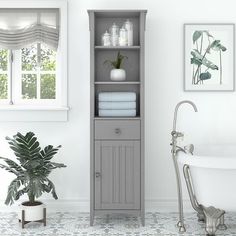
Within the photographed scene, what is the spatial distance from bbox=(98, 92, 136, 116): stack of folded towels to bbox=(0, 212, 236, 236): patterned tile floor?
0.97m

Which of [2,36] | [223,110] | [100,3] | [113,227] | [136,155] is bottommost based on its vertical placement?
[113,227]

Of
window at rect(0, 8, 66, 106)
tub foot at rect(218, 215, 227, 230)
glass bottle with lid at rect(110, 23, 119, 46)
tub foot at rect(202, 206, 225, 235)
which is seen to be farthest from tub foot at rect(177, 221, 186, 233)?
glass bottle with lid at rect(110, 23, 119, 46)

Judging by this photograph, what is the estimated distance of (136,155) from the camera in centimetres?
393

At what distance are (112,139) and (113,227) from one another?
76cm

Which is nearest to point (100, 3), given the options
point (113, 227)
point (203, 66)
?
point (203, 66)

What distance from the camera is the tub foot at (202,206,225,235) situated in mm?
3650

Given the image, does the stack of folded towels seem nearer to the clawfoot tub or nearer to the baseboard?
the clawfoot tub

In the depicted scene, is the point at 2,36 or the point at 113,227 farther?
the point at 2,36

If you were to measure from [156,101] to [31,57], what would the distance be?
129 cm

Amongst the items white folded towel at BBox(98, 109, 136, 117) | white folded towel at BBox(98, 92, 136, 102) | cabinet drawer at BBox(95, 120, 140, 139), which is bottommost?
cabinet drawer at BBox(95, 120, 140, 139)

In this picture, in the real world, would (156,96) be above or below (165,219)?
above

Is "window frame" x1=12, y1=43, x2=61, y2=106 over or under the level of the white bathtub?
over

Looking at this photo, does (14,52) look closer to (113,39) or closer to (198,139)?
(113,39)

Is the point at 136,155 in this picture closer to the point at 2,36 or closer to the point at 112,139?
the point at 112,139
